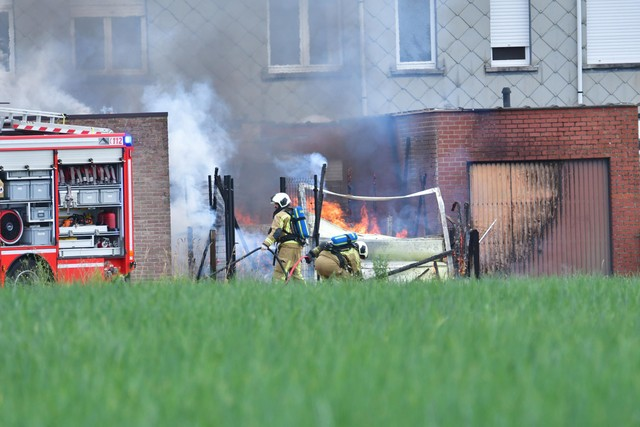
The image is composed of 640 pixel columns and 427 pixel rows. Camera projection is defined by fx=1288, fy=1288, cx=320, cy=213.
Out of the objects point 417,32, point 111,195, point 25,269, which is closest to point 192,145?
point 417,32

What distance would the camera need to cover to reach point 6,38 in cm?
2400

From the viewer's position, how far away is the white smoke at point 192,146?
21344 millimetres

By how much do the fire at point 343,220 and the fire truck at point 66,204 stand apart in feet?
13.3

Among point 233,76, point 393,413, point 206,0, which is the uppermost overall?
point 206,0

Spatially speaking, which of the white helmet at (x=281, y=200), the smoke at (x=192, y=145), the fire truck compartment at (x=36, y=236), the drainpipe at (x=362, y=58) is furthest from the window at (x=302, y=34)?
the white helmet at (x=281, y=200)

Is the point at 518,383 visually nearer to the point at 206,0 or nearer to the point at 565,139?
the point at 565,139

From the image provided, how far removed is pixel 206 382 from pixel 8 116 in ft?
43.0

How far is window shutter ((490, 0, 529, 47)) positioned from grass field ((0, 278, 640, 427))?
14.8 m

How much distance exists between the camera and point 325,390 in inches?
215

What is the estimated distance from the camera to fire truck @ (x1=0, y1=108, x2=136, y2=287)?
55.5 ft

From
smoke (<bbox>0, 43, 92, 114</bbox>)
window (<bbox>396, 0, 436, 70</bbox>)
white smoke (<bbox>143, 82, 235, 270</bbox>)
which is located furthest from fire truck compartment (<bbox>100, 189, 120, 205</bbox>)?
window (<bbox>396, 0, 436, 70</bbox>)

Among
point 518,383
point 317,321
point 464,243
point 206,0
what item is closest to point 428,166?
point 464,243

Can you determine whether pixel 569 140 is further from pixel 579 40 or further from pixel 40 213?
pixel 40 213

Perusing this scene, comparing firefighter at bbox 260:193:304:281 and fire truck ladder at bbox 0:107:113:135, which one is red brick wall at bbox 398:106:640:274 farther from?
fire truck ladder at bbox 0:107:113:135
